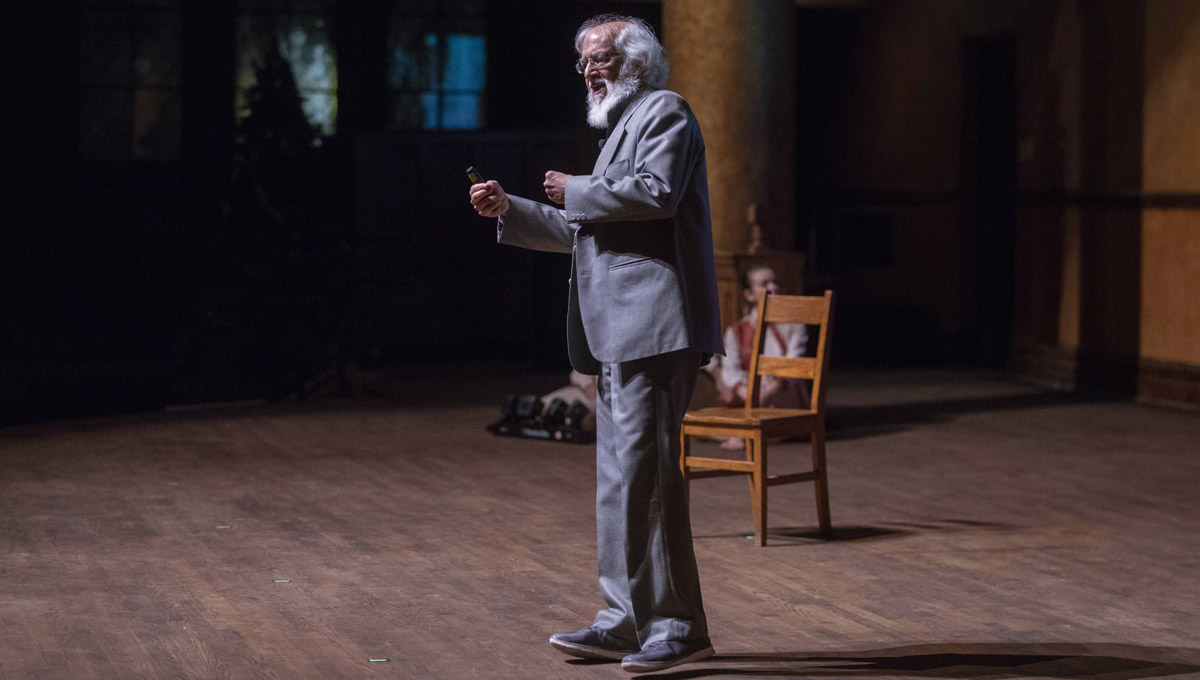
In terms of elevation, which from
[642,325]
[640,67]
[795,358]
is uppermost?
[640,67]

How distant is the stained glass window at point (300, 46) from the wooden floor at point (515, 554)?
15.9 feet

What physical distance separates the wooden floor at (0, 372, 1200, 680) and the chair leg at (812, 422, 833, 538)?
0.07 meters

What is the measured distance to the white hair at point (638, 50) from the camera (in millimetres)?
3504

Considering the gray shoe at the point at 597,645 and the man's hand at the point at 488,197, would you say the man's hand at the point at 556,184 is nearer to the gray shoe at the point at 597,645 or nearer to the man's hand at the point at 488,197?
the man's hand at the point at 488,197

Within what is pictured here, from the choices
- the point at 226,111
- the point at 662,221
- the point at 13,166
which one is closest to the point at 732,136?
the point at 662,221

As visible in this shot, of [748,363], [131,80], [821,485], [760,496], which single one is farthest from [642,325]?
[131,80]

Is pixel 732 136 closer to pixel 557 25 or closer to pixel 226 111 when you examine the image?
pixel 557 25

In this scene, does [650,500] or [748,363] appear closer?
[650,500]

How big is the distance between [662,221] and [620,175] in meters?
0.14

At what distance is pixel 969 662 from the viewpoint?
368 cm

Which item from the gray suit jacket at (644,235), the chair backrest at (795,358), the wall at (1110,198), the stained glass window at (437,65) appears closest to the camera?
the gray suit jacket at (644,235)

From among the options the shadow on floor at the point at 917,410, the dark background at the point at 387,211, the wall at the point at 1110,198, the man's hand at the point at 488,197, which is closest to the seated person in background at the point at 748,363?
the shadow on floor at the point at 917,410

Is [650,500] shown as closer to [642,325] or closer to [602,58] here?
[642,325]

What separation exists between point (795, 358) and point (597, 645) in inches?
76.6
